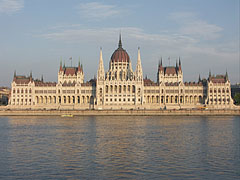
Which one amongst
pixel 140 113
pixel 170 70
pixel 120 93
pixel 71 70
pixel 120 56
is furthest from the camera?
pixel 71 70

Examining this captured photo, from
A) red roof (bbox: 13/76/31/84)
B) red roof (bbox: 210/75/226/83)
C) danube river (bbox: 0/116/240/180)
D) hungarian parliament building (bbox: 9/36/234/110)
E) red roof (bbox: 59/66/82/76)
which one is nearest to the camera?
danube river (bbox: 0/116/240/180)

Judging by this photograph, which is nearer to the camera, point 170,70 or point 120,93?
point 120,93

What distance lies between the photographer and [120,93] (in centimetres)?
13888

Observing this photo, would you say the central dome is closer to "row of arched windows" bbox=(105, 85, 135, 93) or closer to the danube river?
"row of arched windows" bbox=(105, 85, 135, 93)

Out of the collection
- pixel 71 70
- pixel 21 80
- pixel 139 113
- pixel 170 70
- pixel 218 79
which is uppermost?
pixel 71 70

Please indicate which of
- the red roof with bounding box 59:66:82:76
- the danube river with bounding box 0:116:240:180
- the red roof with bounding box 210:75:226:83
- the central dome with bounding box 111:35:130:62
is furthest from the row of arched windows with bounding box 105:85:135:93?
the danube river with bounding box 0:116:240:180

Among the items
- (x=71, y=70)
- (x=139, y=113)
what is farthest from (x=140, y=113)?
(x=71, y=70)

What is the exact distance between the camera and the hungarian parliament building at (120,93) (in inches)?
5438

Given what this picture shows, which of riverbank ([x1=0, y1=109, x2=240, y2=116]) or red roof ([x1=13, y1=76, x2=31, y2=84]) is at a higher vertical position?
red roof ([x1=13, y1=76, x2=31, y2=84])

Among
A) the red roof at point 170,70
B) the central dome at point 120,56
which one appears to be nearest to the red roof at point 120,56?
the central dome at point 120,56

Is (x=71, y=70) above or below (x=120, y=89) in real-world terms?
above

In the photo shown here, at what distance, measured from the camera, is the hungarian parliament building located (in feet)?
453

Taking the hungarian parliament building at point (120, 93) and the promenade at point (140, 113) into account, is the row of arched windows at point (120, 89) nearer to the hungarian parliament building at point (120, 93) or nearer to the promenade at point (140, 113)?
the hungarian parliament building at point (120, 93)

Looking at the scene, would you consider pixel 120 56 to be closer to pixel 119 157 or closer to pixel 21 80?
pixel 21 80
